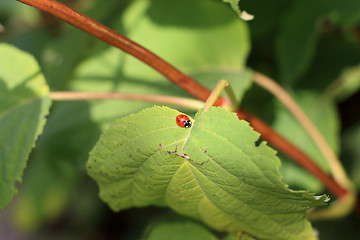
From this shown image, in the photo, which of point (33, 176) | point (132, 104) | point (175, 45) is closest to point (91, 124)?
point (132, 104)

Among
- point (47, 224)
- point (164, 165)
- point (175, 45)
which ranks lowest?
point (47, 224)

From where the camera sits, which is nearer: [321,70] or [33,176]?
[321,70]

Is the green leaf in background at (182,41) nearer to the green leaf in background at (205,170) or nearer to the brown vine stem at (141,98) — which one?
the brown vine stem at (141,98)

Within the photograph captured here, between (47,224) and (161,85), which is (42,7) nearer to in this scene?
(161,85)

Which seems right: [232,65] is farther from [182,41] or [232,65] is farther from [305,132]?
[305,132]

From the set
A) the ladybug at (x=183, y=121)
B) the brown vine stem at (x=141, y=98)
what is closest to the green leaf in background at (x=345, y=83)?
the brown vine stem at (x=141, y=98)

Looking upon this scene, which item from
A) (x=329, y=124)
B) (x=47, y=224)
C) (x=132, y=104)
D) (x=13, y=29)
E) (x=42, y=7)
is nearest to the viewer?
(x=42, y=7)
